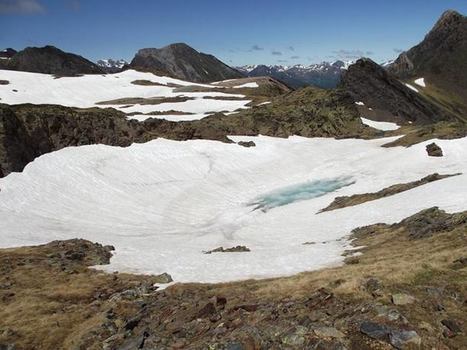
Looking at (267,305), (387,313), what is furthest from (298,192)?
(387,313)

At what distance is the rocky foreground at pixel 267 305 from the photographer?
16531 mm

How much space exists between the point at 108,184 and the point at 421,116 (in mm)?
104645

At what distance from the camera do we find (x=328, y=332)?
16.4 metres

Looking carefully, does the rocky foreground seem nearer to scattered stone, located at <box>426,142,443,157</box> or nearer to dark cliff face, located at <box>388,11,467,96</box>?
scattered stone, located at <box>426,142,443,157</box>

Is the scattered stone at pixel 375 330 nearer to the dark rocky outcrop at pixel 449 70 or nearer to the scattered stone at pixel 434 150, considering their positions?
the scattered stone at pixel 434 150

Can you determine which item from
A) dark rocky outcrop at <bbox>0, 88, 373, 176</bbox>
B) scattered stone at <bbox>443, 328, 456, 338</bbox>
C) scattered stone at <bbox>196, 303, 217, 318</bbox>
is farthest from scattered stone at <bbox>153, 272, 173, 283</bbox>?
dark rocky outcrop at <bbox>0, 88, 373, 176</bbox>

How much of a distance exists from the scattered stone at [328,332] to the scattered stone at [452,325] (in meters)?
3.67

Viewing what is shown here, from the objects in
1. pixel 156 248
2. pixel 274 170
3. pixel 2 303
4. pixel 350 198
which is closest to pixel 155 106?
pixel 274 170

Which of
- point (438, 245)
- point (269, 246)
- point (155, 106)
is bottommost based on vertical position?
point (269, 246)

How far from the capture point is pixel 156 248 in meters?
38.2

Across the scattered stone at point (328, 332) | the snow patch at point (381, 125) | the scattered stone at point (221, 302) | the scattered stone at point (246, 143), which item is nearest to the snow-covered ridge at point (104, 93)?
the scattered stone at point (246, 143)

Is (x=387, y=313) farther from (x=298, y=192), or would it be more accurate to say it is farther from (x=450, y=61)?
(x=450, y=61)

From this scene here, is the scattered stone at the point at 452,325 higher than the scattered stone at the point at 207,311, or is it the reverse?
the scattered stone at the point at 452,325

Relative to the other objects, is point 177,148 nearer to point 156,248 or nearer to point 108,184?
point 108,184
